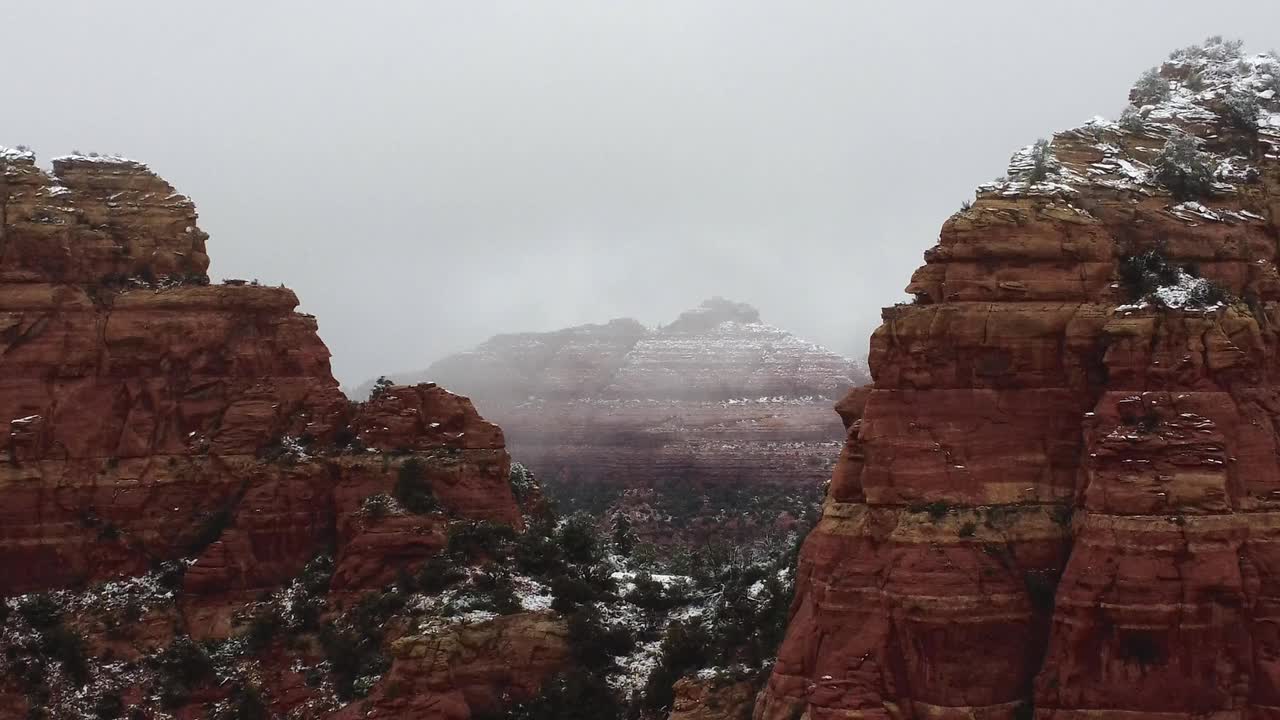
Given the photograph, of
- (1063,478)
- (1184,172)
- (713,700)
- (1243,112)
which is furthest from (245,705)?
(1243,112)

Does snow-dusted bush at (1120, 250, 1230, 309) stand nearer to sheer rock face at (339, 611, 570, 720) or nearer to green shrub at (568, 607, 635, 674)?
green shrub at (568, 607, 635, 674)

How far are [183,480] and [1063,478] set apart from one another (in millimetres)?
35961

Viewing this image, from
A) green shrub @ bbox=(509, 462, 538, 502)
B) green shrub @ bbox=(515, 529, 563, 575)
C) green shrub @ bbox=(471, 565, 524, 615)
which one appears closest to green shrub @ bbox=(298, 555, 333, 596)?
green shrub @ bbox=(471, 565, 524, 615)

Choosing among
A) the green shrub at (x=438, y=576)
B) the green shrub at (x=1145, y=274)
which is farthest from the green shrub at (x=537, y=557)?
the green shrub at (x=1145, y=274)

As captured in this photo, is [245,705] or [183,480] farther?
[183,480]

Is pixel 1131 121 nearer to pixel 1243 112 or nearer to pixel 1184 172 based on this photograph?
pixel 1243 112

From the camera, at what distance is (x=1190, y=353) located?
39469 mm

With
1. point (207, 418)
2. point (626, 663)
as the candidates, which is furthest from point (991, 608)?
point (207, 418)

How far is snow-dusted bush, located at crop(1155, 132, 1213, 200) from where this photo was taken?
44.1 m

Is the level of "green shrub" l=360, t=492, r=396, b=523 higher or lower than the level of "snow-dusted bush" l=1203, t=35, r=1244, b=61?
lower

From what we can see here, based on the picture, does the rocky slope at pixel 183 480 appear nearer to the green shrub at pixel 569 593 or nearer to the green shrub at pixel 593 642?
the green shrub at pixel 593 642

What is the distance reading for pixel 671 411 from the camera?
160875 millimetres

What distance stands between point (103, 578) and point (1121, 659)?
3956 cm

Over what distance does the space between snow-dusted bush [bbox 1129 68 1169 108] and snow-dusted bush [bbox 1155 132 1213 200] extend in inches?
226
